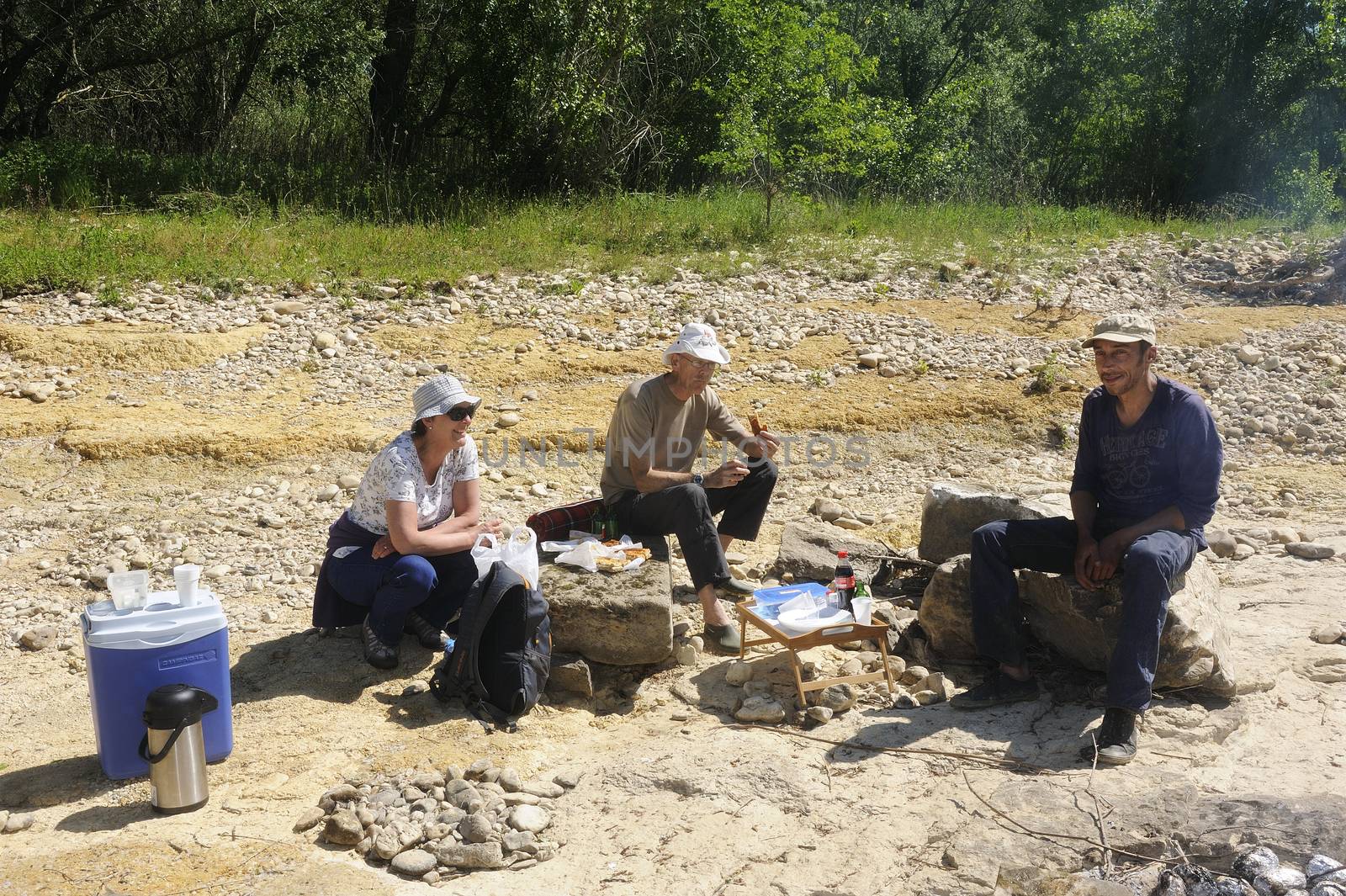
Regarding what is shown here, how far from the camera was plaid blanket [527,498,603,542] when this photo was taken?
595 centimetres

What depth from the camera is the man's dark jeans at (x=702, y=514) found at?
564cm

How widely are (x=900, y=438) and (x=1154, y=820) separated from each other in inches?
215

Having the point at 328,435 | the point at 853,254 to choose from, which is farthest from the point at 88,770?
the point at 853,254

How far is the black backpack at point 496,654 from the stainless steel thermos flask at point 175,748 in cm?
110

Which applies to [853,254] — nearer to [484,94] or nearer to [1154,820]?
[484,94]

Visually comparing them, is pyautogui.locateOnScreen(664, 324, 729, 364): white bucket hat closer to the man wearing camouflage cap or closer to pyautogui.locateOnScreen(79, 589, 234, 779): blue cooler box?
the man wearing camouflage cap

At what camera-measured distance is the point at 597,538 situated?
5.84 metres

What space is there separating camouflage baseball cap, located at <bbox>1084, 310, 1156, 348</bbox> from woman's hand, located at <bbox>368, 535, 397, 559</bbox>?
122 inches

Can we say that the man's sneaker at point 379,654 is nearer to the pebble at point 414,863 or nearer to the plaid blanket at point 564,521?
the plaid blanket at point 564,521

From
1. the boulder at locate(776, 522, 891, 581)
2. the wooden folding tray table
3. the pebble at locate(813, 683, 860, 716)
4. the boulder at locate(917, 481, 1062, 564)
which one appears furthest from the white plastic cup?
the boulder at locate(917, 481, 1062, 564)

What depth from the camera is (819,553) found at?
258 inches

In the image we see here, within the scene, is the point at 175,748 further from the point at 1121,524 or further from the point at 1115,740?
the point at 1121,524

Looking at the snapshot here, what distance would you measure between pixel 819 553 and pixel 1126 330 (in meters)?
2.29

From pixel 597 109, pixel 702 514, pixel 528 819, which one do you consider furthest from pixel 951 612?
pixel 597 109
